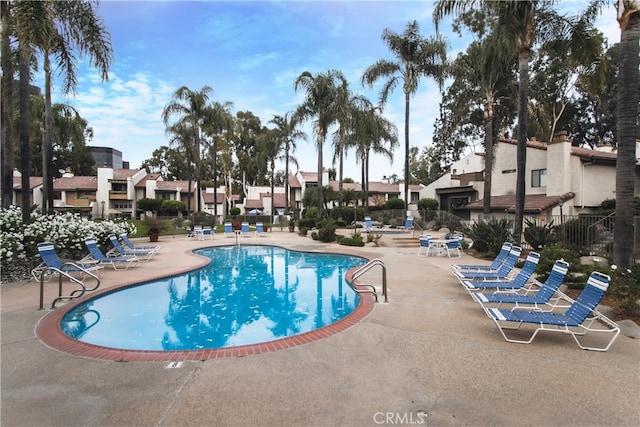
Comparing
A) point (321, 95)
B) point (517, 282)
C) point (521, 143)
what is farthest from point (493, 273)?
point (321, 95)

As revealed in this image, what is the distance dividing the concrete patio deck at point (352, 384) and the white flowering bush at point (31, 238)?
5.16 m

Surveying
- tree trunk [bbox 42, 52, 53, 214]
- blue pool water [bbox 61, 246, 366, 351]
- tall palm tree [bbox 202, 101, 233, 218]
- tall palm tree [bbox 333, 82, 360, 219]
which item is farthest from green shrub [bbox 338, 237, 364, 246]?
tall palm tree [bbox 202, 101, 233, 218]

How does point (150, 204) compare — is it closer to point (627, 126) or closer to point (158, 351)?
point (158, 351)

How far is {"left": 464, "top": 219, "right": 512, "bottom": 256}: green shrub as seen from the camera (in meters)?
14.0

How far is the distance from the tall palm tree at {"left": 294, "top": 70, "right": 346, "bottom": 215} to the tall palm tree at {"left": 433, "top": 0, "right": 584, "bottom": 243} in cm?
1179

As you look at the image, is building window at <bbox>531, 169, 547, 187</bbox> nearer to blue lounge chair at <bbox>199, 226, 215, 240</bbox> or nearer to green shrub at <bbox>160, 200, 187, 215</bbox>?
blue lounge chair at <bbox>199, 226, 215, 240</bbox>

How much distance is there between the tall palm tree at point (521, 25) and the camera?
11594 millimetres

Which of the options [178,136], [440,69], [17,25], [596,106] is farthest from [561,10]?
[178,136]

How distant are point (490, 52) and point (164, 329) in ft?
61.9

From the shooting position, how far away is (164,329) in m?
6.81

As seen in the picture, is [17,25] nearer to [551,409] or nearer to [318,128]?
[551,409]

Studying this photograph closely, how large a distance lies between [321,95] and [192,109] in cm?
1592

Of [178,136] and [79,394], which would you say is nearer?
[79,394]

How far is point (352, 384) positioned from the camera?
3795mm
